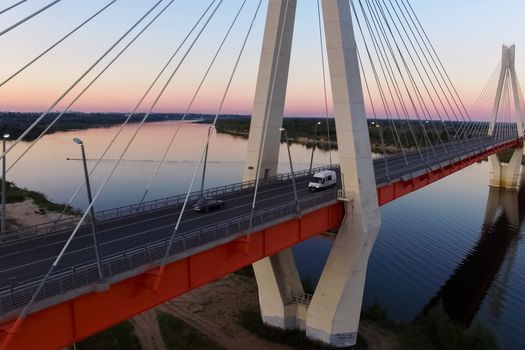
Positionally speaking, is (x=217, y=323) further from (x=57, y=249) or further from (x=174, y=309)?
(x=57, y=249)

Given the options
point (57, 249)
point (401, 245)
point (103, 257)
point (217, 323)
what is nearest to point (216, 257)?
point (103, 257)

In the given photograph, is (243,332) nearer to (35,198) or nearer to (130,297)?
(130,297)

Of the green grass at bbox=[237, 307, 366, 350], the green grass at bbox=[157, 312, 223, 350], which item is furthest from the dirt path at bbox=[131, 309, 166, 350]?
the green grass at bbox=[237, 307, 366, 350]

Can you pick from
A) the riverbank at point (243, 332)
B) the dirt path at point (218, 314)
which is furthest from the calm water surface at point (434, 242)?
the dirt path at point (218, 314)

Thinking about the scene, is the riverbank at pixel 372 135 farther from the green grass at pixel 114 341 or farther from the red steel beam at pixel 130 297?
the red steel beam at pixel 130 297

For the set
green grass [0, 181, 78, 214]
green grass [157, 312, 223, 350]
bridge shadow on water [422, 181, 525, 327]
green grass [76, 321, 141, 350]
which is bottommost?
bridge shadow on water [422, 181, 525, 327]

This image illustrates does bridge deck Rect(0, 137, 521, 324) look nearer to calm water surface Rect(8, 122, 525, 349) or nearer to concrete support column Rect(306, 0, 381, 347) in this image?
concrete support column Rect(306, 0, 381, 347)
